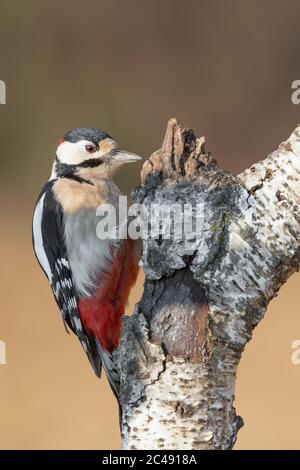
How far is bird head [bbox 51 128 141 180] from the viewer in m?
2.31

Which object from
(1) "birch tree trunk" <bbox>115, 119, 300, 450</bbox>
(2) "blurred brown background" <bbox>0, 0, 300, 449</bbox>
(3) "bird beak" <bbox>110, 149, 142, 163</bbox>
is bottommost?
(1) "birch tree trunk" <bbox>115, 119, 300, 450</bbox>

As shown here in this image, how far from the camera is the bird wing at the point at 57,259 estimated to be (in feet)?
7.60

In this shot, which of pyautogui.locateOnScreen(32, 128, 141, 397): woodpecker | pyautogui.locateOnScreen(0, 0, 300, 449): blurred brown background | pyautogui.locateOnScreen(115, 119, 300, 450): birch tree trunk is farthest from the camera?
pyautogui.locateOnScreen(0, 0, 300, 449): blurred brown background

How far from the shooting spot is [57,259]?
2.35 m

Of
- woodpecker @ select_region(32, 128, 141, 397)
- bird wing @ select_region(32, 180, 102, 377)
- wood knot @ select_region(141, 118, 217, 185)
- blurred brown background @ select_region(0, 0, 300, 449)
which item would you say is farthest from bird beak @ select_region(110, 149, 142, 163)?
blurred brown background @ select_region(0, 0, 300, 449)

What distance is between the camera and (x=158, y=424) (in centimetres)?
161

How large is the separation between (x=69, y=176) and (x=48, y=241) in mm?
177

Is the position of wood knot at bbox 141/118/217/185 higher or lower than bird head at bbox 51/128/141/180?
lower

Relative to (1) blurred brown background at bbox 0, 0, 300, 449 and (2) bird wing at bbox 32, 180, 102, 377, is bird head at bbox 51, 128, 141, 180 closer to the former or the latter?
(2) bird wing at bbox 32, 180, 102, 377

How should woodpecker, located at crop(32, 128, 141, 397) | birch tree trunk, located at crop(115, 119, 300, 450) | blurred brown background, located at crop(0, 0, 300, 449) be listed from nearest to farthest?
birch tree trunk, located at crop(115, 119, 300, 450) < woodpecker, located at crop(32, 128, 141, 397) < blurred brown background, located at crop(0, 0, 300, 449)

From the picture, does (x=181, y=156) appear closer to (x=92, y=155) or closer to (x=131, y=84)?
(x=92, y=155)

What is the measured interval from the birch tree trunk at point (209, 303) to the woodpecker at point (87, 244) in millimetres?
612

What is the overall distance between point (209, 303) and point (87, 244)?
0.74 meters
